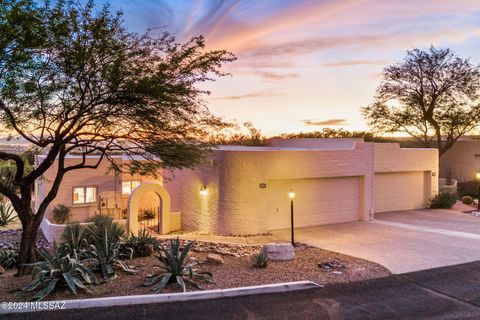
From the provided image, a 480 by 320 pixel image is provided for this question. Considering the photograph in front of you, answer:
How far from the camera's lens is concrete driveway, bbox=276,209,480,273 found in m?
11.5

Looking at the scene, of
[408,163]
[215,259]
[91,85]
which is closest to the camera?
[91,85]

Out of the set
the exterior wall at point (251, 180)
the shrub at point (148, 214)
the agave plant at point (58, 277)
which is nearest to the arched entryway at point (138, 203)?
the exterior wall at point (251, 180)

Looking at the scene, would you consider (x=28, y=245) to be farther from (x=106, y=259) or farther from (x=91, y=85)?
(x=91, y=85)

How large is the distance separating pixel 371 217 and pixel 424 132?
20.9 meters

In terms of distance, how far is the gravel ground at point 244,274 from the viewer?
26.8 ft

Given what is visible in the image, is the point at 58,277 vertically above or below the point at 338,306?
above

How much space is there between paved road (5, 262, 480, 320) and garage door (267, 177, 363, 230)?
7.56 metres

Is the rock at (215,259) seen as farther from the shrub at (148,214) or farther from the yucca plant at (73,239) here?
the shrub at (148,214)

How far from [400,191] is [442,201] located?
2958mm

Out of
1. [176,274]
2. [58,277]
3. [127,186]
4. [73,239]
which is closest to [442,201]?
[127,186]

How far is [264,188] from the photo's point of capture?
15.8m

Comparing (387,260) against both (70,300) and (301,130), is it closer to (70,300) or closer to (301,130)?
(70,300)

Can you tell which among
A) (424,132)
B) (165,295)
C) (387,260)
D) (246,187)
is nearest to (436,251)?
(387,260)

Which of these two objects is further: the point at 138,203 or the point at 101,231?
the point at 138,203
